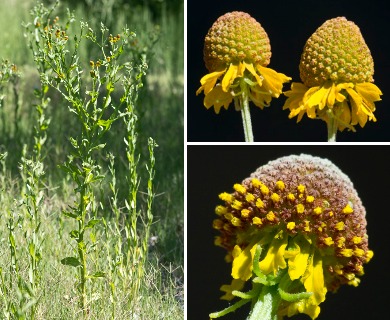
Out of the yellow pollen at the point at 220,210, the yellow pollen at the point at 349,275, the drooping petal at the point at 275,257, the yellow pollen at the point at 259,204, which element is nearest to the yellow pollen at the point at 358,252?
the yellow pollen at the point at 349,275

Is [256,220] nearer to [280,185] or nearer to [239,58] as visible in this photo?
[280,185]

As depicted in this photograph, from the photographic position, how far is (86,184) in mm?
2584

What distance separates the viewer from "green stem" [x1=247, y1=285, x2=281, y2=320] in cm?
244

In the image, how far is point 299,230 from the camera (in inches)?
94.6

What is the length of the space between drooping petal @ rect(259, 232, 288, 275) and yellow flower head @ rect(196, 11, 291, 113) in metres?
0.49

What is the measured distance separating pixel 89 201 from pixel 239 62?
70 centimetres

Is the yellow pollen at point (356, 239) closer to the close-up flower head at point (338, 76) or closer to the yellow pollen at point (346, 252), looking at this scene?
the yellow pollen at point (346, 252)

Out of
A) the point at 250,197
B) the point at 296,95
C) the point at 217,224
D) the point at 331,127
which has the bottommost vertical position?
the point at 217,224

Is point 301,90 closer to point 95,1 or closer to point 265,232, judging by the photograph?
point 265,232

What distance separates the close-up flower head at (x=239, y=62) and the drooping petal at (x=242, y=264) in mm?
401

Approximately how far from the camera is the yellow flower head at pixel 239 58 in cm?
263

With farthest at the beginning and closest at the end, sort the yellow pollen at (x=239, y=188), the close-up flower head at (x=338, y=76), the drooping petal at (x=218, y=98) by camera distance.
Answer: the drooping petal at (x=218, y=98) < the close-up flower head at (x=338, y=76) < the yellow pollen at (x=239, y=188)

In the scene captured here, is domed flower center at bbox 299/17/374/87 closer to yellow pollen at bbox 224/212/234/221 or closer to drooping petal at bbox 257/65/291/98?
drooping petal at bbox 257/65/291/98

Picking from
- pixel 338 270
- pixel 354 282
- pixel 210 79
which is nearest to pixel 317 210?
pixel 338 270
